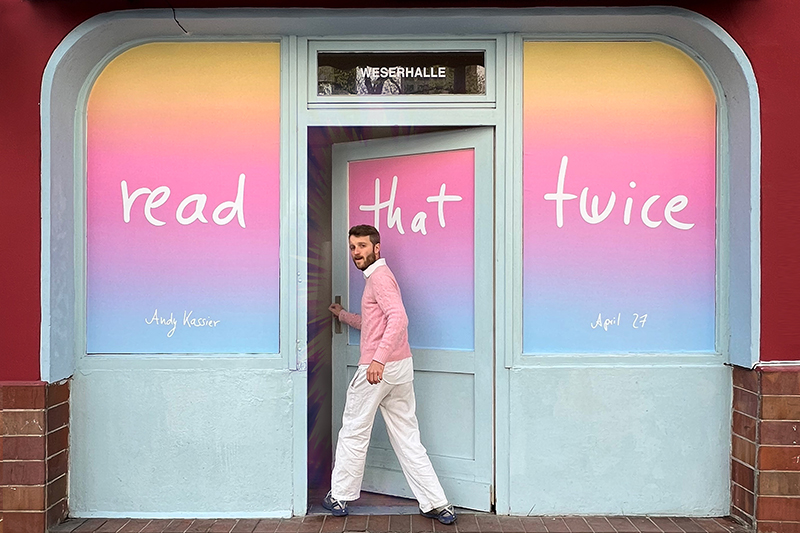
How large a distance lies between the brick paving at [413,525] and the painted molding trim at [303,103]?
1065mm

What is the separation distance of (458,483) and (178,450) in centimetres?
194

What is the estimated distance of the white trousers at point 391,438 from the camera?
4555mm

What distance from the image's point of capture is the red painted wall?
4.39 metres

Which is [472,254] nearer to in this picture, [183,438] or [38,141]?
[183,438]

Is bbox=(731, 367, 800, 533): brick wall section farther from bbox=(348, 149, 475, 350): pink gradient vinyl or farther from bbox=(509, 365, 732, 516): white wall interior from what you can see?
bbox=(348, 149, 475, 350): pink gradient vinyl

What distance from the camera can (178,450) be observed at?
4.68 metres

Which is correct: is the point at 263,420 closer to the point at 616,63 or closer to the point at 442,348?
the point at 442,348

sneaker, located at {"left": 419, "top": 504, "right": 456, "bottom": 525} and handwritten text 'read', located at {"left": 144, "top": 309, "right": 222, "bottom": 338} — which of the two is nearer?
sneaker, located at {"left": 419, "top": 504, "right": 456, "bottom": 525}

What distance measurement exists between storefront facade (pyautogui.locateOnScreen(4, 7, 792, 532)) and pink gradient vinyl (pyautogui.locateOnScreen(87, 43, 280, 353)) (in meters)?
0.02

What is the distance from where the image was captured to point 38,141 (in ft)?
14.5

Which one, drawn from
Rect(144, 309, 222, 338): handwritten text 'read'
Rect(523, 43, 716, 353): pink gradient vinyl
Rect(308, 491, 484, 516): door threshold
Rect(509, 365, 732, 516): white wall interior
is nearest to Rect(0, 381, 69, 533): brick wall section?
Rect(144, 309, 222, 338): handwritten text 'read'

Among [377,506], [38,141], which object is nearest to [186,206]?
[38,141]

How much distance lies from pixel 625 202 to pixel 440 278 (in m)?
1.37

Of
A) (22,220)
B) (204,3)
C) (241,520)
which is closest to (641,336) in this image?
A: (241,520)
